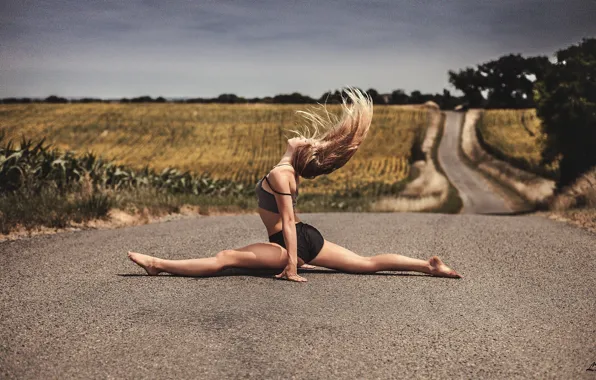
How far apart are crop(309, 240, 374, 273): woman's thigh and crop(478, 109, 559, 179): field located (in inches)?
947

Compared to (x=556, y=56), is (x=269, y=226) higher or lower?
lower

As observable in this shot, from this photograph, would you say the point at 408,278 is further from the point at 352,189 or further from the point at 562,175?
the point at 352,189

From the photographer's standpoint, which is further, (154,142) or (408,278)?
(154,142)

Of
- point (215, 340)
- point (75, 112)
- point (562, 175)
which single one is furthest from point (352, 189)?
point (75, 112)

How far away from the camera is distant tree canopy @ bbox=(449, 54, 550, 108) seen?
87.6 m

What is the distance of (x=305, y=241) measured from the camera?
245 inches

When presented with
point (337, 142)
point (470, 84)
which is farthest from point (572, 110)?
point (470, 84)

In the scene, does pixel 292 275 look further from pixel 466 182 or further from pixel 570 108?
pixel 466 182

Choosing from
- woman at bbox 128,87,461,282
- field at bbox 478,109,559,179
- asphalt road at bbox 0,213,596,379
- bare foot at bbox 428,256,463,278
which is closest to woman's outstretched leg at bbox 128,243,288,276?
woman at bbox 128,87,461,282

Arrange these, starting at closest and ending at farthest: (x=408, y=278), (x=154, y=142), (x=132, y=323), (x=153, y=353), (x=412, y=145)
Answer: (x=153, y=353), (x=132, y=323), (x=408, y=278), (x=412, y=145), (x=154, y=142)

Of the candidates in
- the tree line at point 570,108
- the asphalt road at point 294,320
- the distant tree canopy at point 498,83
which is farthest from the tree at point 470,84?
the asphalt road at point 294,320

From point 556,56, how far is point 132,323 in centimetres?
2758

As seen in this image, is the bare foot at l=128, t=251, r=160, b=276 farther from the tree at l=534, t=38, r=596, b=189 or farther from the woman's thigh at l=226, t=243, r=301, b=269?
the tree at l=534, t=38, r=596, b=189

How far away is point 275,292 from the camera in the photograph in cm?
579
